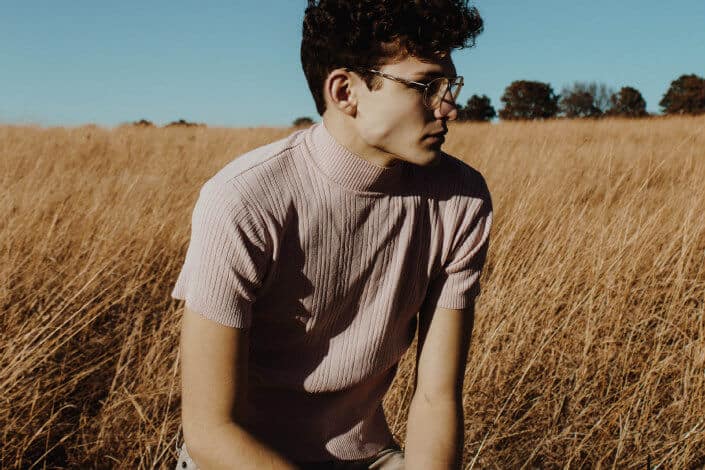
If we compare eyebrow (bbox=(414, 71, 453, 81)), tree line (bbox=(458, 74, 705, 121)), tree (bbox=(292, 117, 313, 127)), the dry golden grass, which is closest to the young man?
eyebrow (bbox=(414, 71, 453, 81))

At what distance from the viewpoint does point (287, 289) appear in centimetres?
121

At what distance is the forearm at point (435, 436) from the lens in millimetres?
1299

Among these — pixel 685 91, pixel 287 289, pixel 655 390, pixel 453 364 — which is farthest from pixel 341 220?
pixel 685 91

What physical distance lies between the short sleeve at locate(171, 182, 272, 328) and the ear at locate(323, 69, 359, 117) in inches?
13.3

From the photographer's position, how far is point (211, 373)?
1079 mm

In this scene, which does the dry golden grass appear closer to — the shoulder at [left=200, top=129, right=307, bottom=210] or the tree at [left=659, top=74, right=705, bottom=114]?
the shoulder at [left=200, top=129, right=307, bottom=210]

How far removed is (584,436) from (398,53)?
5.13 feet

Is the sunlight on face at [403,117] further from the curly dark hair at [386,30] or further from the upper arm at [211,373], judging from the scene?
the upper arm at [211,373]

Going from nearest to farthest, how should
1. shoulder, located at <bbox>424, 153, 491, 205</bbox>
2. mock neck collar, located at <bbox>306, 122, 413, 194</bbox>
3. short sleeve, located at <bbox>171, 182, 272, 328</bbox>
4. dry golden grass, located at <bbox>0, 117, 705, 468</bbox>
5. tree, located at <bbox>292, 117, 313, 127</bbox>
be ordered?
short sleeve, located at <bbox>171, 182, 272, 328</bbox> → mock neck collar, located at <bbox>306, 122, 413, 194</bbox> → shoulder, located at <bbox>424, 153, 491, 205</bbox> → dry golden grass, located at <bbox>0, 117, 705, 468</bbox> → tree, located at <bbox>292, 117, 313, 127</bbox>

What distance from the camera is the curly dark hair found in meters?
1.23

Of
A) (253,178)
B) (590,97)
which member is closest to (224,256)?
(253,178)

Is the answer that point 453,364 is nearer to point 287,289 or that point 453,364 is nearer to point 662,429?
point 287,289

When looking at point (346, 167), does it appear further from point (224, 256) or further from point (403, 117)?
point (224, 256)

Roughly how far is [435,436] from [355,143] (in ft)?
2.19
